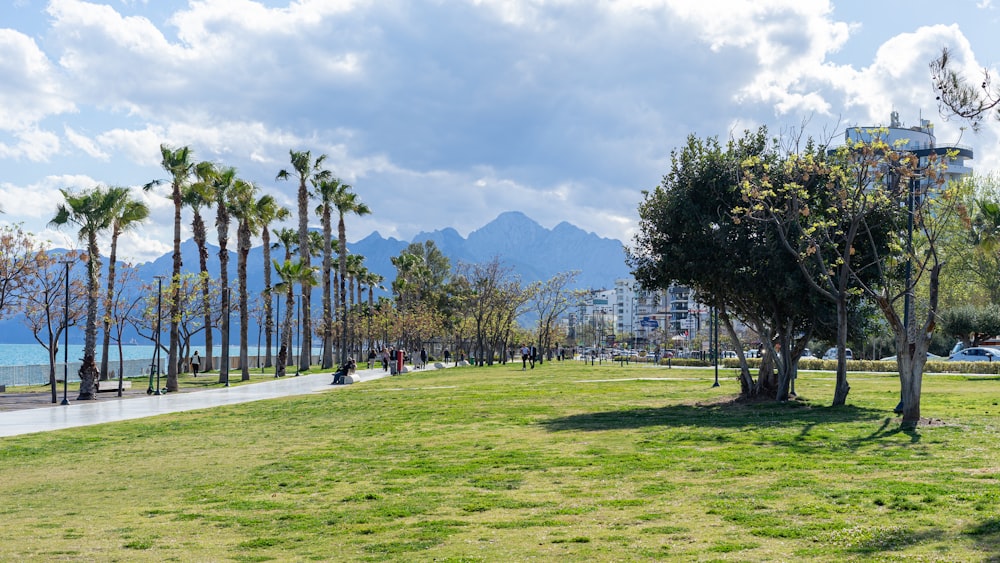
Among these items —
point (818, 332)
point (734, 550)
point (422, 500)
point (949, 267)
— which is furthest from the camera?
point (949, 267)

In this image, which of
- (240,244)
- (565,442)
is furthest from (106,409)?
(240,244)

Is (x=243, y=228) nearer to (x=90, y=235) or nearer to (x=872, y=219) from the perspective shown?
(x=90, y=235)

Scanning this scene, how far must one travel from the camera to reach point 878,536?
8469 mm

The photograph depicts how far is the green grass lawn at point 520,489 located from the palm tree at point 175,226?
65.5 feet

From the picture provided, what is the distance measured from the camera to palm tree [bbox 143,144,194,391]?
42.0m

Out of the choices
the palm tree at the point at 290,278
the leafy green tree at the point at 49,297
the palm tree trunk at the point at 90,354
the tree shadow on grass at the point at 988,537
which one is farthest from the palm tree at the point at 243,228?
the tree shadow on grass at the point at 988,537

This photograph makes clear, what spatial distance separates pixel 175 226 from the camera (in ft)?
155

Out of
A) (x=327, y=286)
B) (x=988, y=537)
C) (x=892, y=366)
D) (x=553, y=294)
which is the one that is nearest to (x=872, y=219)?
(x=988, y=537)

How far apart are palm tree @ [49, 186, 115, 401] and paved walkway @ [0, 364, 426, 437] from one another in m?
1.14

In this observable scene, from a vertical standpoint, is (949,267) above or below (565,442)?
above

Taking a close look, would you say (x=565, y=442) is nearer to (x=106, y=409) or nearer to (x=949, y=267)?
(x=106, y=409)

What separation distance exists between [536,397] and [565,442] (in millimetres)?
13843

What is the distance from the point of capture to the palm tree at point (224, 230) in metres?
48.8

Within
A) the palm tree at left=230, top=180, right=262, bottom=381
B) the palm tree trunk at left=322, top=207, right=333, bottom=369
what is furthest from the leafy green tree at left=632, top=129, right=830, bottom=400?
the palm tree trunk at left=322, top=207, right=333, bottom=369
